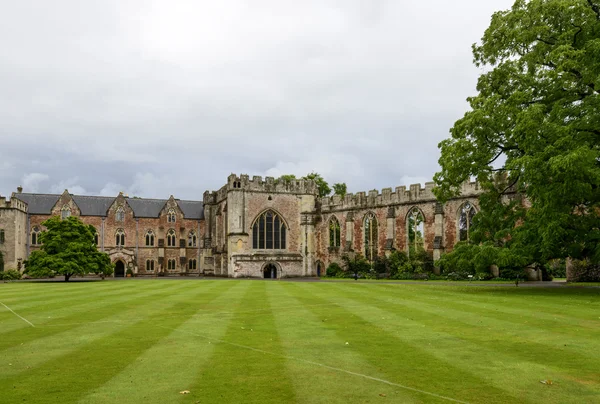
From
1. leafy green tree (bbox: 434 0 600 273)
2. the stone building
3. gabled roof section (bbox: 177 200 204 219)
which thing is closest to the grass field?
leafy green tree (bbox: 434 0 600 273)

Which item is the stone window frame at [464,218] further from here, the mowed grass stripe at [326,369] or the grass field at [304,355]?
the mowed grass stripe at [326,369]

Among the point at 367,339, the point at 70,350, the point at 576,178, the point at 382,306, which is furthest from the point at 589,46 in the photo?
the point at 70,350

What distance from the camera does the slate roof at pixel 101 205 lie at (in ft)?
194

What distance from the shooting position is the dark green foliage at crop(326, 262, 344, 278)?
50128 mm

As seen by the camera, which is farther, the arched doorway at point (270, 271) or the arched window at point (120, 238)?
the arched window at point (120, 238)

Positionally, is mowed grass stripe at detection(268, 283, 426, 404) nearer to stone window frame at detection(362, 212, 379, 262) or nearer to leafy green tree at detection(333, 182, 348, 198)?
stone window frame at detection(362, 212, 379, 262)

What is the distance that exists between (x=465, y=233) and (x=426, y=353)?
3428 centimetres

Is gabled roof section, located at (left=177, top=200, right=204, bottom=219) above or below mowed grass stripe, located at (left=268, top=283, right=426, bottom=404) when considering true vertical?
above

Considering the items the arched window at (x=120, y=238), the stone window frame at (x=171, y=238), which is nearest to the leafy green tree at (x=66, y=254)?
the arched window at (x=120, y=238)

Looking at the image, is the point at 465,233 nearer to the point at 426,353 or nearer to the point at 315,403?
the point at 426,353

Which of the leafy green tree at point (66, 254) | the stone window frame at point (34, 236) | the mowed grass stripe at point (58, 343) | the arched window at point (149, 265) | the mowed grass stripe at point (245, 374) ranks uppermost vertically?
the stone window frame at point (34, 236)

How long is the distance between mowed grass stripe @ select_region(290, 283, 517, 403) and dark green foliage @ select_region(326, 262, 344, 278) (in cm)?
3838

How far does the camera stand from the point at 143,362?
27.8ft

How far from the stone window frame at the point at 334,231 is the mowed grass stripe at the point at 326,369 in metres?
40.9
